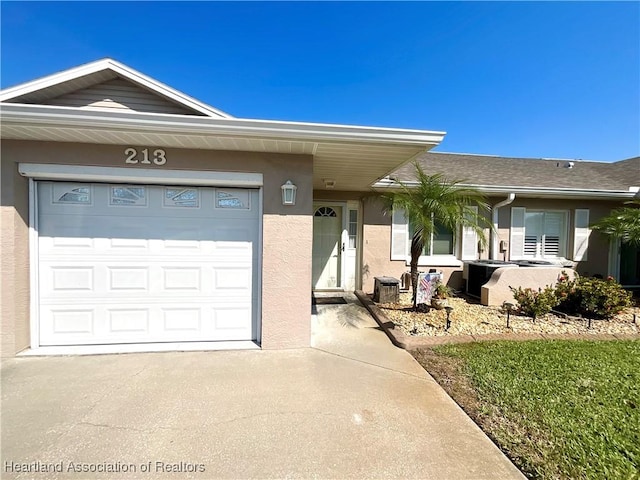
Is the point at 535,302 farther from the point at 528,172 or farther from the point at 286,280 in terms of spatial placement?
the point at 528,172

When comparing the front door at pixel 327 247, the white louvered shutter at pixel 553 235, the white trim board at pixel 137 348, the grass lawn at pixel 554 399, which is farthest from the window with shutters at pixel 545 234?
the white trim board at pixel 137 348

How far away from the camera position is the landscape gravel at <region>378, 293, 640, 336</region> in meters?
4.91

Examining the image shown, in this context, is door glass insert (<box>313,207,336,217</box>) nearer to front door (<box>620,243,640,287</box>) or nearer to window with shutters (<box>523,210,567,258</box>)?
window with shutters (<box>523,210,567,258</box>)

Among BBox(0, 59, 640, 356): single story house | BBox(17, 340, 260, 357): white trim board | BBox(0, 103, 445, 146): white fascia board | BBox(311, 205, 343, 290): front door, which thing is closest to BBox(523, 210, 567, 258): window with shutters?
BBox(311, 205, 343, 290): front door

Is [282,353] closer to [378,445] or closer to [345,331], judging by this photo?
[345,331]

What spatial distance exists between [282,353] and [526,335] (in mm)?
3937

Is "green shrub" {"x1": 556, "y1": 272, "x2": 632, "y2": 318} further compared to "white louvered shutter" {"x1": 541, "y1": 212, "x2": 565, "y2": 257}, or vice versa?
"white louvered shutter" {"x1": 541, "y1": 212, "x2": 565, "y2": 257}

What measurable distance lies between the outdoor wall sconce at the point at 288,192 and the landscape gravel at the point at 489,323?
285 centimetres

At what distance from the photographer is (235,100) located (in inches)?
363

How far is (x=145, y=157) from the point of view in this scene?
157 inches

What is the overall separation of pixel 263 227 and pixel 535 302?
534 centimetres

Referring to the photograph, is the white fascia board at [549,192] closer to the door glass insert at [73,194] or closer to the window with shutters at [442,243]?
the window with shutters at [442,243]

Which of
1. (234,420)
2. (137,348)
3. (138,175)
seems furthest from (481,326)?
(138,175)

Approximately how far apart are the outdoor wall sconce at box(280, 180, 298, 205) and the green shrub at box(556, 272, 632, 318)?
5868 mm
